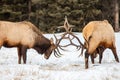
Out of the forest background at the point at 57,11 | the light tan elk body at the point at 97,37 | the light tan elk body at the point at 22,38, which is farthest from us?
the forest background at the point at 57,11

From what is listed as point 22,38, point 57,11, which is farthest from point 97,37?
point 57,11

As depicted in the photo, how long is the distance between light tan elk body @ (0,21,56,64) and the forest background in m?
14.7

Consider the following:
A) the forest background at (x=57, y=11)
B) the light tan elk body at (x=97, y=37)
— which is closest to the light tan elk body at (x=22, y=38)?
the light tan elk body at (x=97, y=37)

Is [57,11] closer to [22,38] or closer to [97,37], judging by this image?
[22,38]

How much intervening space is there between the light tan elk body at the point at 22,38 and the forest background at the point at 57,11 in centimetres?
1467

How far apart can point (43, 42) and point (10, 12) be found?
659 inches

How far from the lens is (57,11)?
29469 millimetres

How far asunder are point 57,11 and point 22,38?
53.5ft

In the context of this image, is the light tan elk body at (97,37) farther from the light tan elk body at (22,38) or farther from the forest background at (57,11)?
the forest background at (57,11)

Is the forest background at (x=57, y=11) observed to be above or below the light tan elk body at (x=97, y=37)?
below

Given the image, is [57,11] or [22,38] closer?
[22,38]

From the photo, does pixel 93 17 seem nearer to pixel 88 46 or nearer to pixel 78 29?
pixel 78 29

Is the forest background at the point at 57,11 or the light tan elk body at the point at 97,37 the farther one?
the forest background at the point at 57,11

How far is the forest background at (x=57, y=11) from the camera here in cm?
2952
